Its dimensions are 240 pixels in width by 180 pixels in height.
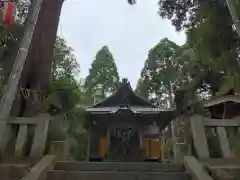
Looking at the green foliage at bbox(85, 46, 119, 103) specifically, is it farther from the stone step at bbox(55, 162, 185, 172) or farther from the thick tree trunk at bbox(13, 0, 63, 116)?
the stone step at bbox(55, 162, 185, 172)

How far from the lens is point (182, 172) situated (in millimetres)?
5410

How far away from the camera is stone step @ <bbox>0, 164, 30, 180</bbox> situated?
5082 millimetres

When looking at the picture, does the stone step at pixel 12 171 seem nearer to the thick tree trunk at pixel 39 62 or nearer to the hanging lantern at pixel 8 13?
the thick tree trunk at pixel 39 62

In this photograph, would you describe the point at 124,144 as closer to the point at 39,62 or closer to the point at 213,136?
the point at 39,62

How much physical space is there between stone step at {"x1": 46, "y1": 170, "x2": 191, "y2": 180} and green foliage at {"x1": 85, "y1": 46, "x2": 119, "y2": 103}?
75.4 ft

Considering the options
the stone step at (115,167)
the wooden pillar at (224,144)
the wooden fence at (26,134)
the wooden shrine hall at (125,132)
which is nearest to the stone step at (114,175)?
the stone step at (115,167)

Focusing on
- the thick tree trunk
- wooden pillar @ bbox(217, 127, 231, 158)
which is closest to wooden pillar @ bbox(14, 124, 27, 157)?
the thick tree trunk

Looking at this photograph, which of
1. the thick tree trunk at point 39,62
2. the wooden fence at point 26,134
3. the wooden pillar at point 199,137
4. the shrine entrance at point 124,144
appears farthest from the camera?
the shrine entrance at point 124,144

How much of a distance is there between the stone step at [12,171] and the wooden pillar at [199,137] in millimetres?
3057

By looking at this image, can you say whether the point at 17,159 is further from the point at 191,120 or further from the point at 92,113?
the point at 92,113

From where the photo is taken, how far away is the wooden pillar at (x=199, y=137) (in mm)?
5559

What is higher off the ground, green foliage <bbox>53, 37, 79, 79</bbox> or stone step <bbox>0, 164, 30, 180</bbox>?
green foliage <bbox>53, 37, 79, 79</bbox>

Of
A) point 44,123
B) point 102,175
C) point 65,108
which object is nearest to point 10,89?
point 44,123

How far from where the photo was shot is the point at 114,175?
5156mm
